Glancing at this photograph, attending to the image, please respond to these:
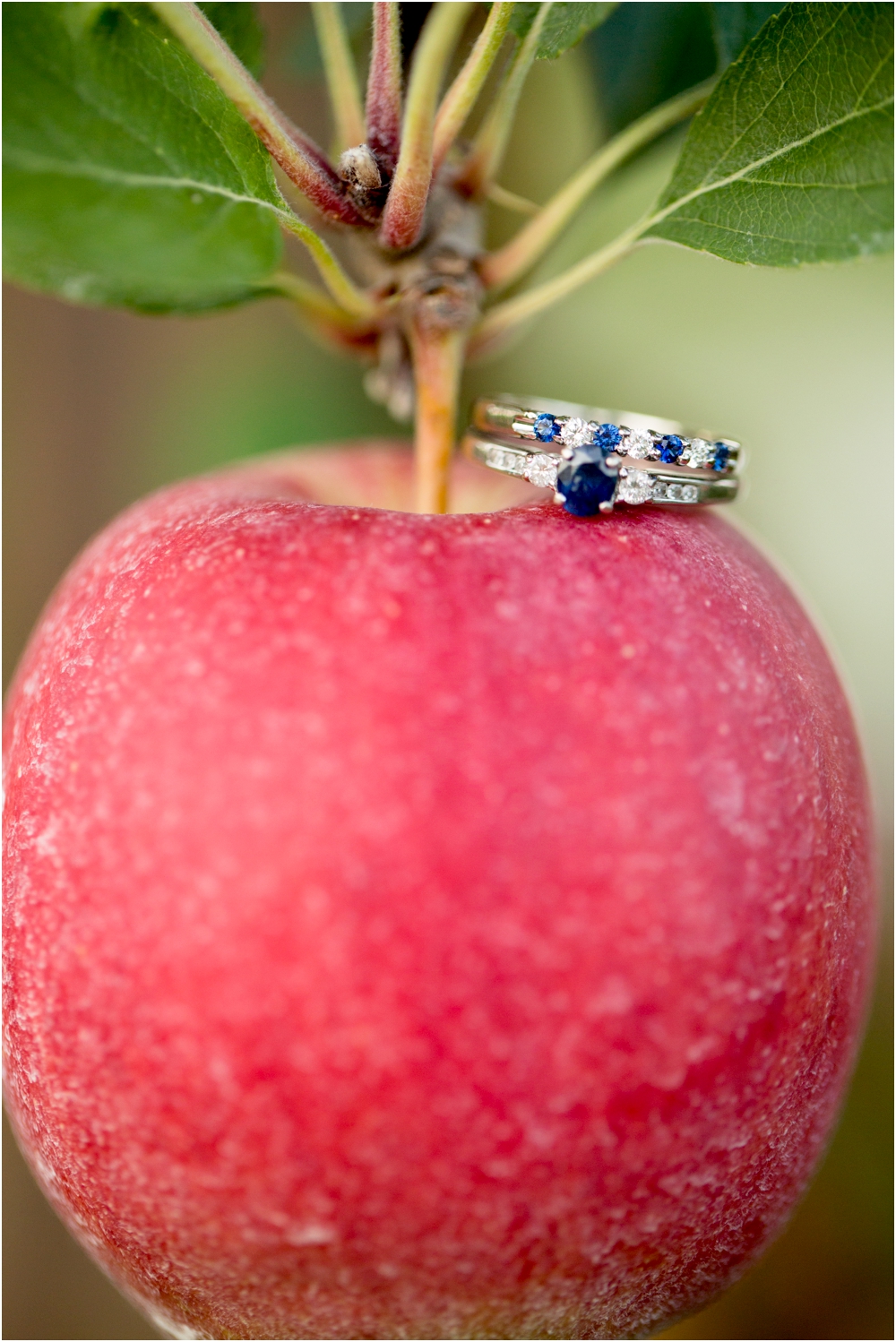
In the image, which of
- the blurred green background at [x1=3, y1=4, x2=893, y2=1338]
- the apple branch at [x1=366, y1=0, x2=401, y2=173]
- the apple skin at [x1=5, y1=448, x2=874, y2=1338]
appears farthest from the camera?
the blurred green background at [x1=3, y1=4, x2=893, y2=1338]

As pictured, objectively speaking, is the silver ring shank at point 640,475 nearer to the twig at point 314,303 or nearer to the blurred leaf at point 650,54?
the twig at point 314,303

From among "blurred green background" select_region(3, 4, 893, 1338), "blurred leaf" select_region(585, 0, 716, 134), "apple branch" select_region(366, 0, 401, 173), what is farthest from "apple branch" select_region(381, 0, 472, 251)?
"blurred green background" select_region(3, 4, 893, 1338)

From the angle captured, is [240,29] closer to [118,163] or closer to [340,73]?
[340,73]

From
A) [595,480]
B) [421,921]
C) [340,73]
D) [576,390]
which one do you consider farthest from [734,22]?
[576,390]

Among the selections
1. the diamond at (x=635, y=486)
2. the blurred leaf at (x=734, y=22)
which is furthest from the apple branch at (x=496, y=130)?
the diamond at (x=635, y=486)

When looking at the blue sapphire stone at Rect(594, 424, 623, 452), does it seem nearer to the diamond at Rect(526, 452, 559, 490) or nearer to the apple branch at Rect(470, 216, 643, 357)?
the diamond at Rect(526, 452, 559, 490)

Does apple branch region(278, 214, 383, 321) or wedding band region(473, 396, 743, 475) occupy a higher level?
apple branch region(278, 214, 383, 321)

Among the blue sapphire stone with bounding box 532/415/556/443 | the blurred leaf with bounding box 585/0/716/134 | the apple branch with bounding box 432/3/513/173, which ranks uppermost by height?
the blurred leaf with bounding box 585/0/716/134
